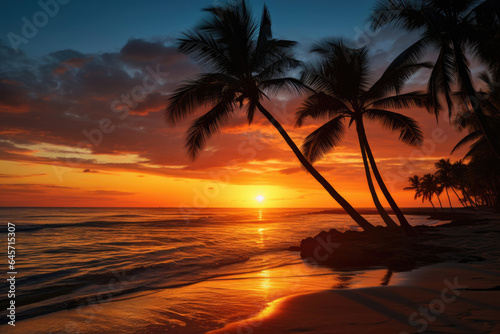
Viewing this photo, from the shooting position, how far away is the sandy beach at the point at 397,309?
3.60 meters

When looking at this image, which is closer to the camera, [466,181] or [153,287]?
[153,287]

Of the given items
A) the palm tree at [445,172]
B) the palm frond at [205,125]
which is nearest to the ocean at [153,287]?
the palm frond at [205,125]

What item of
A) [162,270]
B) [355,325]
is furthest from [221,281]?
[355,325]

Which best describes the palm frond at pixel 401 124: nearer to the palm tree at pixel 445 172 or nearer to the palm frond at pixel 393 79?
the palm frond at pixel 393 79

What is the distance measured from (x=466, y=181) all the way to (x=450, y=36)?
1933 inches

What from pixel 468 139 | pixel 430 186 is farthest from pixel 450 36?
pixel 430 186

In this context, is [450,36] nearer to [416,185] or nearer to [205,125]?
[205,125]

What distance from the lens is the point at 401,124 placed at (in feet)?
45.1

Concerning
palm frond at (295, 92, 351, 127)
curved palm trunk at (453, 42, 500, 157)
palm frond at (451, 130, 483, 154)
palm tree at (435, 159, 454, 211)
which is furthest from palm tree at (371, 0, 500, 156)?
palm tree at (435, 159, 454, 211)

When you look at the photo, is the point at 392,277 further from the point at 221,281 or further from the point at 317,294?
the point at 221,281

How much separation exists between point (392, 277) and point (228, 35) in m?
9.65

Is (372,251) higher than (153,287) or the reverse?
higher

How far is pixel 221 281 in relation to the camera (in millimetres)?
7965

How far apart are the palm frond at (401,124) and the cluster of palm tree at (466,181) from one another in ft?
75.5
